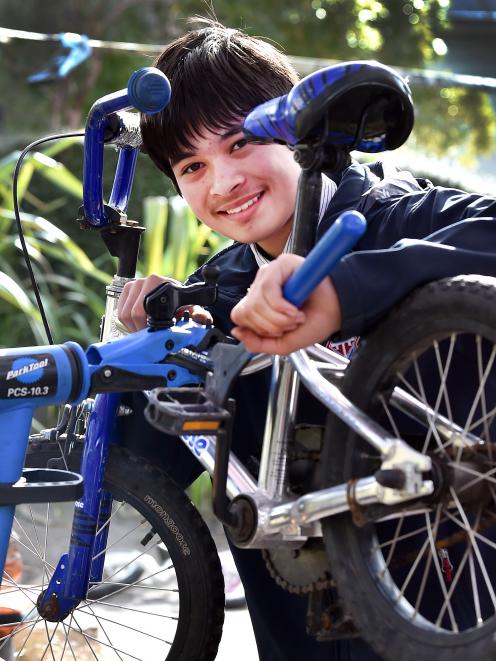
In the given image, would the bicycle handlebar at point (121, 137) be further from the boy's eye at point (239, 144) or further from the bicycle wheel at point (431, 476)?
the bicycle wheel at point (431, 476)

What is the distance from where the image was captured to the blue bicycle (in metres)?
1.40

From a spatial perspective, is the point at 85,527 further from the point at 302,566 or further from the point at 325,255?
the point at 325,255

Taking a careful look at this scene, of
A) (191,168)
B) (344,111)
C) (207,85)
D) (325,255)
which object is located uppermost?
(207,85)

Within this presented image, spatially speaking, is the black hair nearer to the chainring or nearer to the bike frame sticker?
the bike frame sticker

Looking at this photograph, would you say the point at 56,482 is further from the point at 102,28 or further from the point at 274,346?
the point at 102,28

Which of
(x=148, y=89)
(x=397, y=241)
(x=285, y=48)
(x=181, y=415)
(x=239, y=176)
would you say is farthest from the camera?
(x=285, y=48)

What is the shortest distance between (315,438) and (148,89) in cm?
59

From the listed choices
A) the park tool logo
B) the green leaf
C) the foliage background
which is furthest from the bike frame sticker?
the foliage background

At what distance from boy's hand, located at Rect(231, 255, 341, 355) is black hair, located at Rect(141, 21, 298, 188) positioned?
0.56 m

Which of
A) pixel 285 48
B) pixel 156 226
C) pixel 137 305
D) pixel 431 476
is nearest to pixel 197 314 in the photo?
pixel 137 305

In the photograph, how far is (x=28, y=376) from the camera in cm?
152

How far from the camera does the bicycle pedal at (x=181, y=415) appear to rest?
1479 mm

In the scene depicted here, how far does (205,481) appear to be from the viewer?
372 centimetres

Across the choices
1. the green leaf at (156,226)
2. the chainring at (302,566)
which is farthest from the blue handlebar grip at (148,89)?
the green leaf at (156,226)
